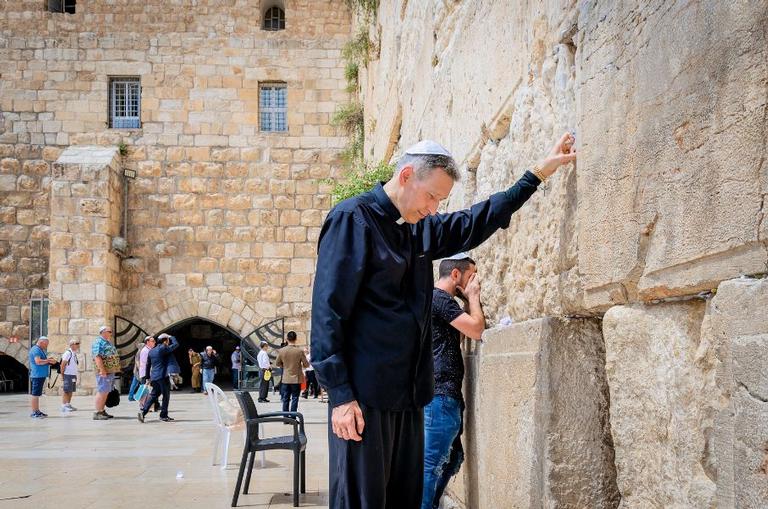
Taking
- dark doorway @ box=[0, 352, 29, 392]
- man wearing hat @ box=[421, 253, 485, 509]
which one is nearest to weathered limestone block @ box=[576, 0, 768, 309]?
man wearing hat @ box=[421, 253, 485, 509]

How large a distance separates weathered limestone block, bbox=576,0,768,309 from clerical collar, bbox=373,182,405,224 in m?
0.62

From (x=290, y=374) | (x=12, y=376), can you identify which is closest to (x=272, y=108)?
(x=290, y=374)

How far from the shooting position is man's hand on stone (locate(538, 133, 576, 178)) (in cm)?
256

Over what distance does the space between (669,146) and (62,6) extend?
19031mm

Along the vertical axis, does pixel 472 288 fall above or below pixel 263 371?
above

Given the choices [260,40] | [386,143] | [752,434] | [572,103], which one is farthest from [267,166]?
[752,434]

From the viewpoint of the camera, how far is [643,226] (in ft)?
6.51

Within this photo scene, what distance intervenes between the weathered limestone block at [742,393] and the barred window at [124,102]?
17352 mm

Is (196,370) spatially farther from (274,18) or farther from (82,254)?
(274,18)

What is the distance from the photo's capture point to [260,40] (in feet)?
58.4

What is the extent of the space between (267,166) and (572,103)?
15251mm

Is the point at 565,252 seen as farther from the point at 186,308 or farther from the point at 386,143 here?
the point at 186,308

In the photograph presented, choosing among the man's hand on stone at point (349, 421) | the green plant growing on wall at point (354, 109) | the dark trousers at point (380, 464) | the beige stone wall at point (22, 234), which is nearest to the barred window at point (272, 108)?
the green plant growing on wall at point (354, 109)

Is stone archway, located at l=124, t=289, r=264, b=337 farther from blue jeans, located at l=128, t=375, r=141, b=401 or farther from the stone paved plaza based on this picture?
the stone paved plaza
